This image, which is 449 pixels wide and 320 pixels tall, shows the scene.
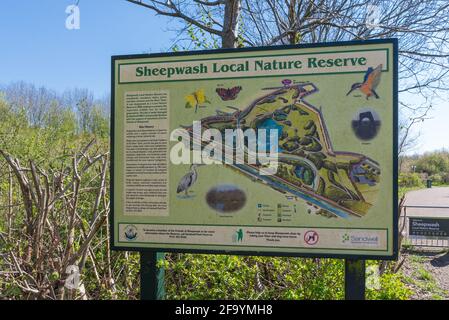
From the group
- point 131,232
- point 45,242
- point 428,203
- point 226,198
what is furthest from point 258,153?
point 428,203

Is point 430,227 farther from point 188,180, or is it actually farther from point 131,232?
point 131,232

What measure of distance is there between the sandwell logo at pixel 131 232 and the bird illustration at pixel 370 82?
213cm

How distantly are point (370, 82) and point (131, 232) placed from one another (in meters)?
2.26

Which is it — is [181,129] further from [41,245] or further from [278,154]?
[41,245]

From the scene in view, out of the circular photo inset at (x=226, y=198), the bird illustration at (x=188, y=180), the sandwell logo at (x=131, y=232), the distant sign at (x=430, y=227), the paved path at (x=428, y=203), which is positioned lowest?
the paved path at (x=428, y=203)

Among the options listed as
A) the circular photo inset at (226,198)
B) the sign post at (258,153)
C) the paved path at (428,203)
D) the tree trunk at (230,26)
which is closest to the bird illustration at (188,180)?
the sign post at (258,153)

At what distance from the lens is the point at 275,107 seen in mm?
3172

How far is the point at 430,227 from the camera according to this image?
1105 cm

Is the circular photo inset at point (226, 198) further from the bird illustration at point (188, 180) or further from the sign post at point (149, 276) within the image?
the sign post at point (149, 276)

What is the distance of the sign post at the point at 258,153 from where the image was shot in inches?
119

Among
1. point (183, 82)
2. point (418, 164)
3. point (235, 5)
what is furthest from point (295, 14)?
point (418, 164)
